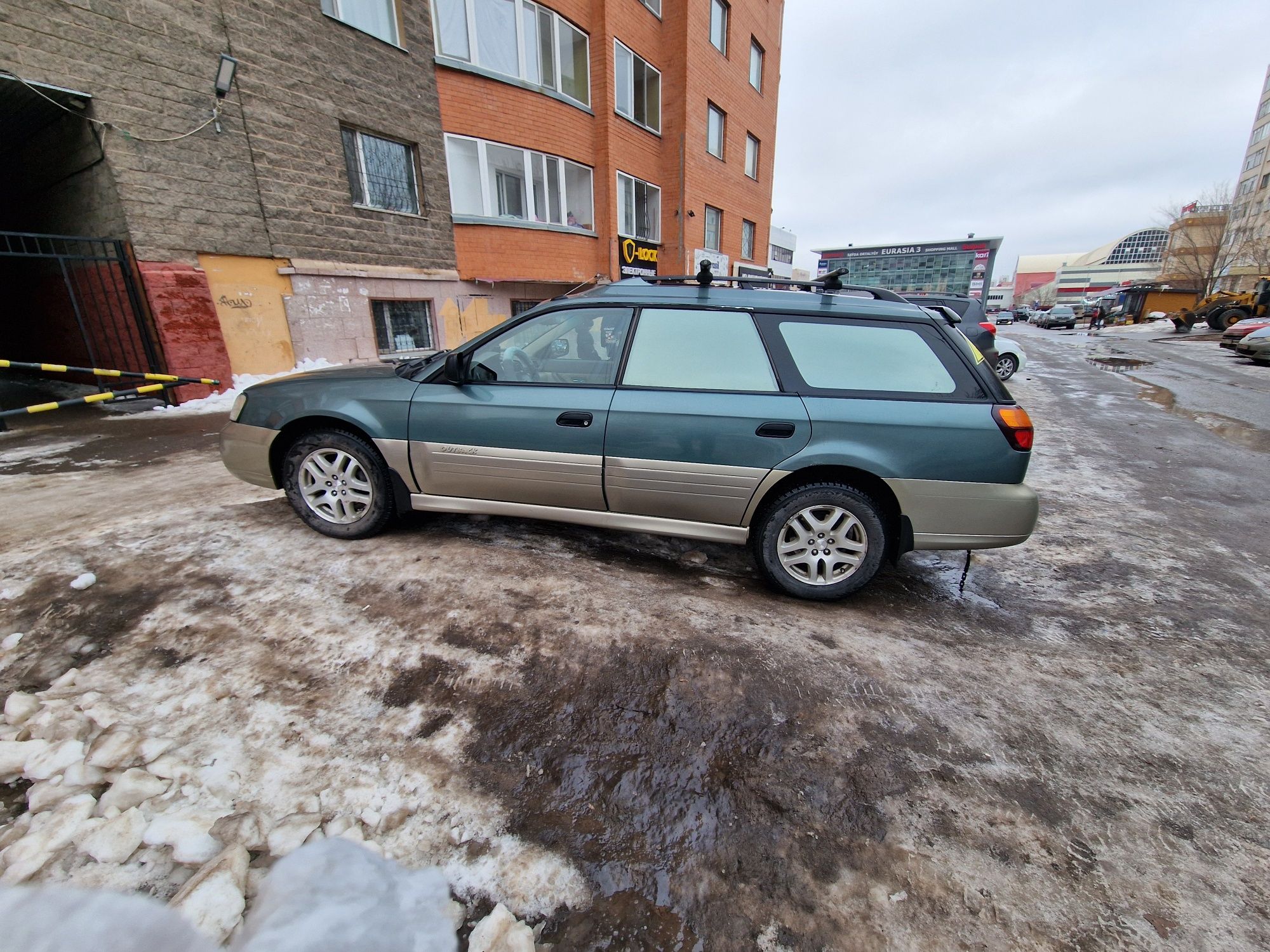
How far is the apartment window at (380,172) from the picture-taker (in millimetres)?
9273

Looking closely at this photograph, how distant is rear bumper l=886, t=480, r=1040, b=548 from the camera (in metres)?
2.87

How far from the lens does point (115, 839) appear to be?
1559 mm

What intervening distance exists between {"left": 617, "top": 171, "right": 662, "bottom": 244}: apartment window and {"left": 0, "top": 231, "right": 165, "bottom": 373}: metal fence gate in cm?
982

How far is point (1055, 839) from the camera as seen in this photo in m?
1.72

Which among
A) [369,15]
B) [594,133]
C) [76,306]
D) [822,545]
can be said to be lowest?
Answer: [822,545]

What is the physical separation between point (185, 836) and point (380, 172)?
10.9 m

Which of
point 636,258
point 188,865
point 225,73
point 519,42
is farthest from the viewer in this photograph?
point 636,258

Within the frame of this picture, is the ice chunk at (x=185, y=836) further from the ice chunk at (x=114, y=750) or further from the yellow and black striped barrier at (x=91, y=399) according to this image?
the yellow and black striped barrier at (x=91, y=399)

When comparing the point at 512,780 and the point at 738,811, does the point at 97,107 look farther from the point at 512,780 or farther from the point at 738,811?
the point at 738,811

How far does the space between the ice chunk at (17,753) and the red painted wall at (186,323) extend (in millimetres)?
7682

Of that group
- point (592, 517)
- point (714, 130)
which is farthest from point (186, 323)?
point (714, 130)

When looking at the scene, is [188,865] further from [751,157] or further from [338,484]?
[751,157]

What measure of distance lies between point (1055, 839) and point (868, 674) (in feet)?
2.74

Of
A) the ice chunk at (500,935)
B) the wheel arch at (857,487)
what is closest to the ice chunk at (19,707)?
the ice chunk at (500,935)
